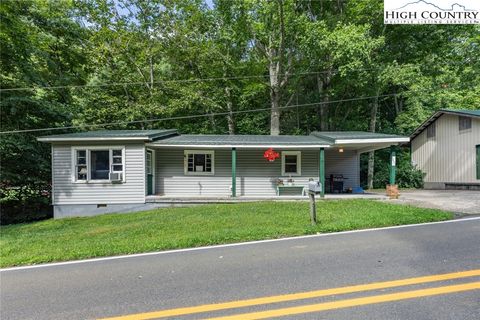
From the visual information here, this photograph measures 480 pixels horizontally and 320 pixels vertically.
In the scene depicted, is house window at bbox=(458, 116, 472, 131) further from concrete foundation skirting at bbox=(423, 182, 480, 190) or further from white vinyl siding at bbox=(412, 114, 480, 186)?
concrete foundation skirting at bbox=(423, 182, 480, 190)

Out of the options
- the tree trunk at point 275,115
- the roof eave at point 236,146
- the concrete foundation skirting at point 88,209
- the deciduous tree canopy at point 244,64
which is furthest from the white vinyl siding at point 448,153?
the concrete foundation skirting at point 88,209

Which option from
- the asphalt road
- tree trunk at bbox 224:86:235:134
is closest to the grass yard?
the asphalt road

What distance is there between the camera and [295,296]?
3320mm

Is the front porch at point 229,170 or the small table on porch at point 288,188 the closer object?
the small table on porch at point 288,188

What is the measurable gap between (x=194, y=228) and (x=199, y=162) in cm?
642

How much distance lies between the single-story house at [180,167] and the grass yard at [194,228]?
1822 mm

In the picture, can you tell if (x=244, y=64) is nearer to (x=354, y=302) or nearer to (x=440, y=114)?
(x=440, y=114)

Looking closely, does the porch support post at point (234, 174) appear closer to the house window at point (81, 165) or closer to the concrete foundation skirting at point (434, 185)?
the house window at point (81, 165)

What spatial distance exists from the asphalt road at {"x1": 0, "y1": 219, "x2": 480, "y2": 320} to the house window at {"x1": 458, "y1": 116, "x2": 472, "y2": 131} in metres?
14.0

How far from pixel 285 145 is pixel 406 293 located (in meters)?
9.31

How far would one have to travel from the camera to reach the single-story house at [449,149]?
16.2 metres

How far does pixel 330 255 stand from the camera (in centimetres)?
480

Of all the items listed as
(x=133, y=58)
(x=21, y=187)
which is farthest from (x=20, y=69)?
(x=133, y=58)

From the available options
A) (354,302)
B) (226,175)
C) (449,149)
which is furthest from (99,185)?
(449,149)
